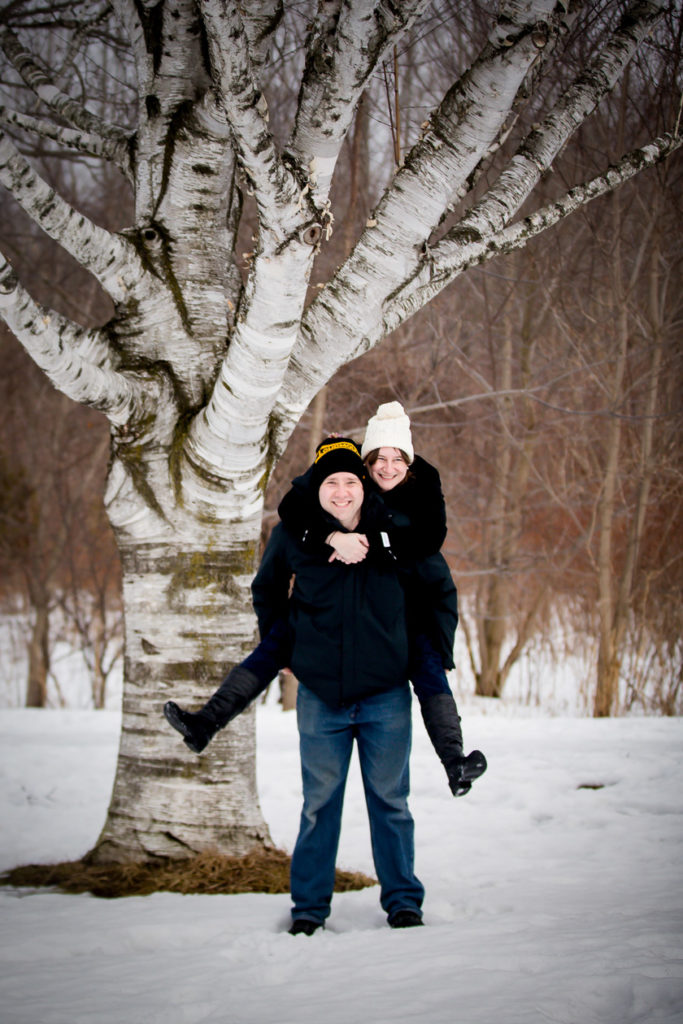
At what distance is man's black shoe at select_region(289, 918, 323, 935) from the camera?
7.90 ft

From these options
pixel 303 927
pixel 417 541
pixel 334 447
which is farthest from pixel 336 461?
pixel 303 927

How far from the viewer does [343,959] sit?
2121 millimetres

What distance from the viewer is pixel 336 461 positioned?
260cm

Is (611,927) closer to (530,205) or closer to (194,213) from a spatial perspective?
(194,213)

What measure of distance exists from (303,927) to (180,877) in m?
0.72

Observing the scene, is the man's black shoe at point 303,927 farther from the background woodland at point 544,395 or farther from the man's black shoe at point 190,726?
the background woodland at point 544,395

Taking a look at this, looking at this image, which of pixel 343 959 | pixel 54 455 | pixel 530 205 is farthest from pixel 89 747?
pixel 530 205

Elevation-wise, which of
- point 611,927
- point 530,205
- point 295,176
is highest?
point 530,205

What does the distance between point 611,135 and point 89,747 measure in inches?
295

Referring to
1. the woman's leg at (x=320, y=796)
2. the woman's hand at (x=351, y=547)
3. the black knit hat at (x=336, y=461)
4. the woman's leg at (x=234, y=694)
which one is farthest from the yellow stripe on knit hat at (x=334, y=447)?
the woman's leg at (x=320, y=796)

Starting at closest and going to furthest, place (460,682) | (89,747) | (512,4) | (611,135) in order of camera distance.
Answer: (512,4) → (89,747) → (611,135) → (460,682)

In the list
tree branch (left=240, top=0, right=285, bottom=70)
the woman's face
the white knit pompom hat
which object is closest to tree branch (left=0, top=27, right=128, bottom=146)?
tree branch (left=240, top=0, right=285, bottom=70)

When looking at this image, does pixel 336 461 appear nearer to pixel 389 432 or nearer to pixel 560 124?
pixel 389 432

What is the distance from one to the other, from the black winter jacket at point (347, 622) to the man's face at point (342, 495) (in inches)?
1.4
